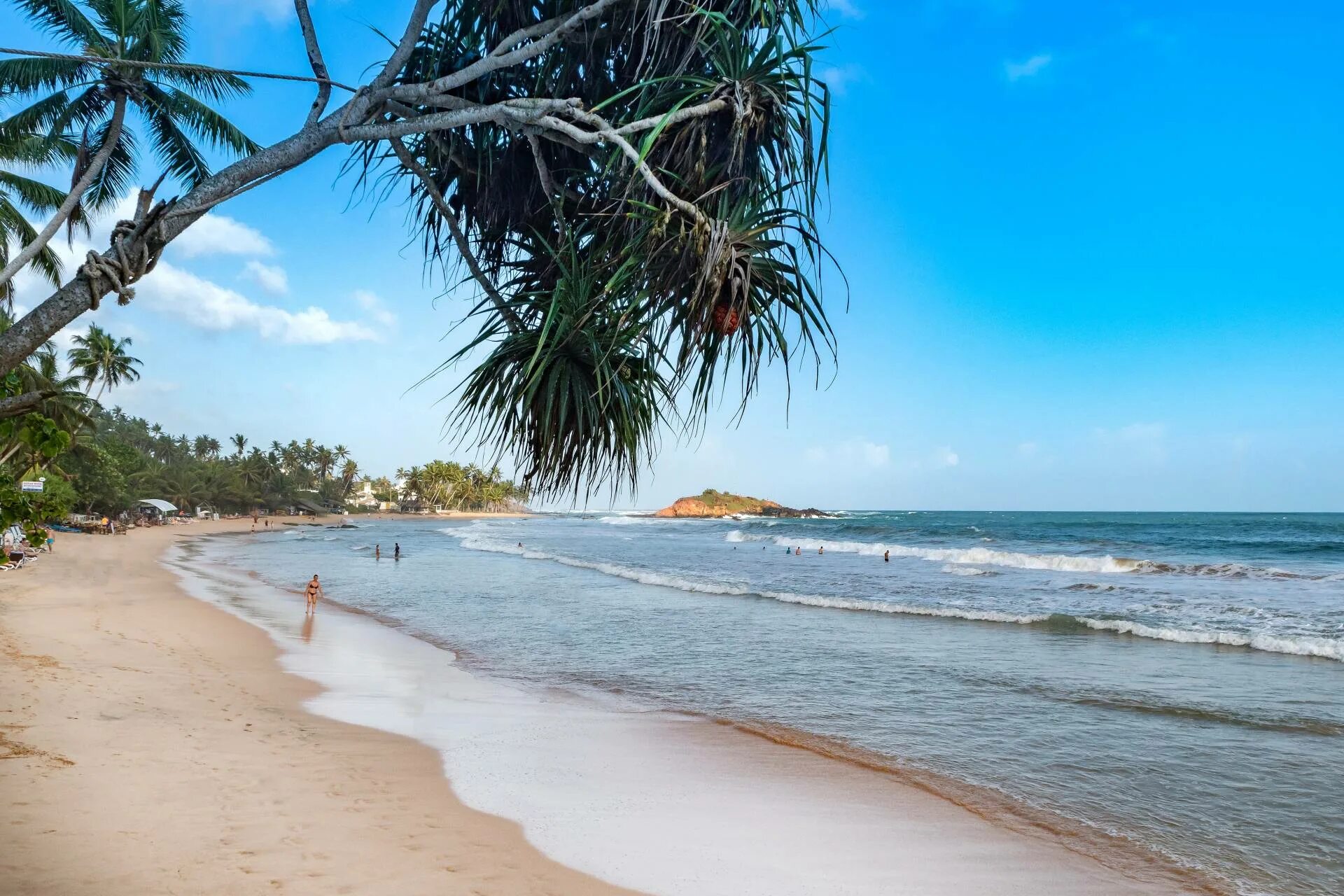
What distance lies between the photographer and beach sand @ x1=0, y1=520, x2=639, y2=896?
171 inches

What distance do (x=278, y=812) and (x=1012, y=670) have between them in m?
10.2

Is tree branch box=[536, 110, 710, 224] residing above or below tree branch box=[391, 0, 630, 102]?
below

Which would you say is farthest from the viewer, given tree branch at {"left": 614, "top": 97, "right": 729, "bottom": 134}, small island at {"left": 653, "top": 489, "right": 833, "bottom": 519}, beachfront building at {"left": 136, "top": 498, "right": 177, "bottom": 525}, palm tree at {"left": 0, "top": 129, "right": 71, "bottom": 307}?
small island at {"left": 653, "top": 489, "right": 833, "bottom": 519}

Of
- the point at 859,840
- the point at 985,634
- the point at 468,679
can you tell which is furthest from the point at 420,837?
the point at 985,634

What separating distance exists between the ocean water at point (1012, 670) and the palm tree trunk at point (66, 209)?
21.9ft

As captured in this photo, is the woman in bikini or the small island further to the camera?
the small island

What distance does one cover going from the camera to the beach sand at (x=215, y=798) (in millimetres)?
4332

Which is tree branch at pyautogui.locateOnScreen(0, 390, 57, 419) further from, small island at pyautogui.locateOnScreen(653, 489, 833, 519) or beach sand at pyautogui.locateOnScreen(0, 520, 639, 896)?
small island at pyautogui.locateOnScreen(653, 489, 833, 519)

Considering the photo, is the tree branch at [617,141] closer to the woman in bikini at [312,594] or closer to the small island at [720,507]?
the woman in bikini at [312,594]

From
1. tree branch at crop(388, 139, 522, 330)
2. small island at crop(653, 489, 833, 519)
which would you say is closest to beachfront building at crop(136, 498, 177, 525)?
tree branch at crop(388, 139, 522, 330)

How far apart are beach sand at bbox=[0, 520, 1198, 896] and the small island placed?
137m

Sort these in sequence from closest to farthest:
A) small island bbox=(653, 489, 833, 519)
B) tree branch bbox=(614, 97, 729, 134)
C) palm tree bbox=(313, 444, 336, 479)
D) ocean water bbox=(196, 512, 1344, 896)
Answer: tree branch bbox=(614, 97, 729, 134), ocean water bbox=(196, 512, 1344, 896), palm tree bbox=(313, 444, 336, 479), small island bbox=(653, 489, 833, 519)

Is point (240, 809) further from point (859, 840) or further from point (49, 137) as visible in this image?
point (49, 137)

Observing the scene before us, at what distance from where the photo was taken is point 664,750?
7723 mm
